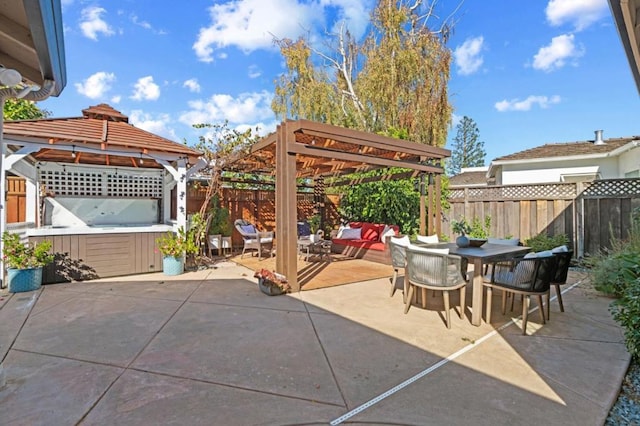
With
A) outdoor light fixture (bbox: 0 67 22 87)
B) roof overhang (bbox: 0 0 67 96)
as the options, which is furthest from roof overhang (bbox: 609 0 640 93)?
outdoor light fixture (bbox: 0 67 22 87)

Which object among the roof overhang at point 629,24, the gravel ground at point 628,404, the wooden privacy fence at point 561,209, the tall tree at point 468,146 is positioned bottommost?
the gravel ground at point 628,404

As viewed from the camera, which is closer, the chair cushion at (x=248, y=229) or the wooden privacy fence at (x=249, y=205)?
the chair cushion at (x=248, y=229)

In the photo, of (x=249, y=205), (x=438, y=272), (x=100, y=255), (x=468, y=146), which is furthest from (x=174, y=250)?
(x=468, y=146)

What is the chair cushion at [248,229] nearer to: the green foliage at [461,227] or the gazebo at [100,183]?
the gazebo at [100,183]

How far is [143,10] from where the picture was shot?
24.2ft

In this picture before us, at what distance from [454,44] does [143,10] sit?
9871mm

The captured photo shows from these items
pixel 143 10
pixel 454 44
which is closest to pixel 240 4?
pixel 143 10

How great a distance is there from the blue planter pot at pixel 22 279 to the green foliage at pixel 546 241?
928cm

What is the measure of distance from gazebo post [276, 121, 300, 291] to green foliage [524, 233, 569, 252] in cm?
551

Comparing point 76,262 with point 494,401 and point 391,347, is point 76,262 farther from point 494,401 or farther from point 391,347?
point 494,401

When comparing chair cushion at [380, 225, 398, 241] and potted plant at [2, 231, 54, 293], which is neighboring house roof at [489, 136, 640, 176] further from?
potted plant at [2, 231, 54, 293]

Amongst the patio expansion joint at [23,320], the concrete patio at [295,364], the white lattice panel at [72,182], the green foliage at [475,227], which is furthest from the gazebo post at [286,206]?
the green foliage at [475,227]

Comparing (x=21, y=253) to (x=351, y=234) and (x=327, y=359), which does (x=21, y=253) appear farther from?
(x=351, y=234)

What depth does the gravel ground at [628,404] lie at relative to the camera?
196 cm
